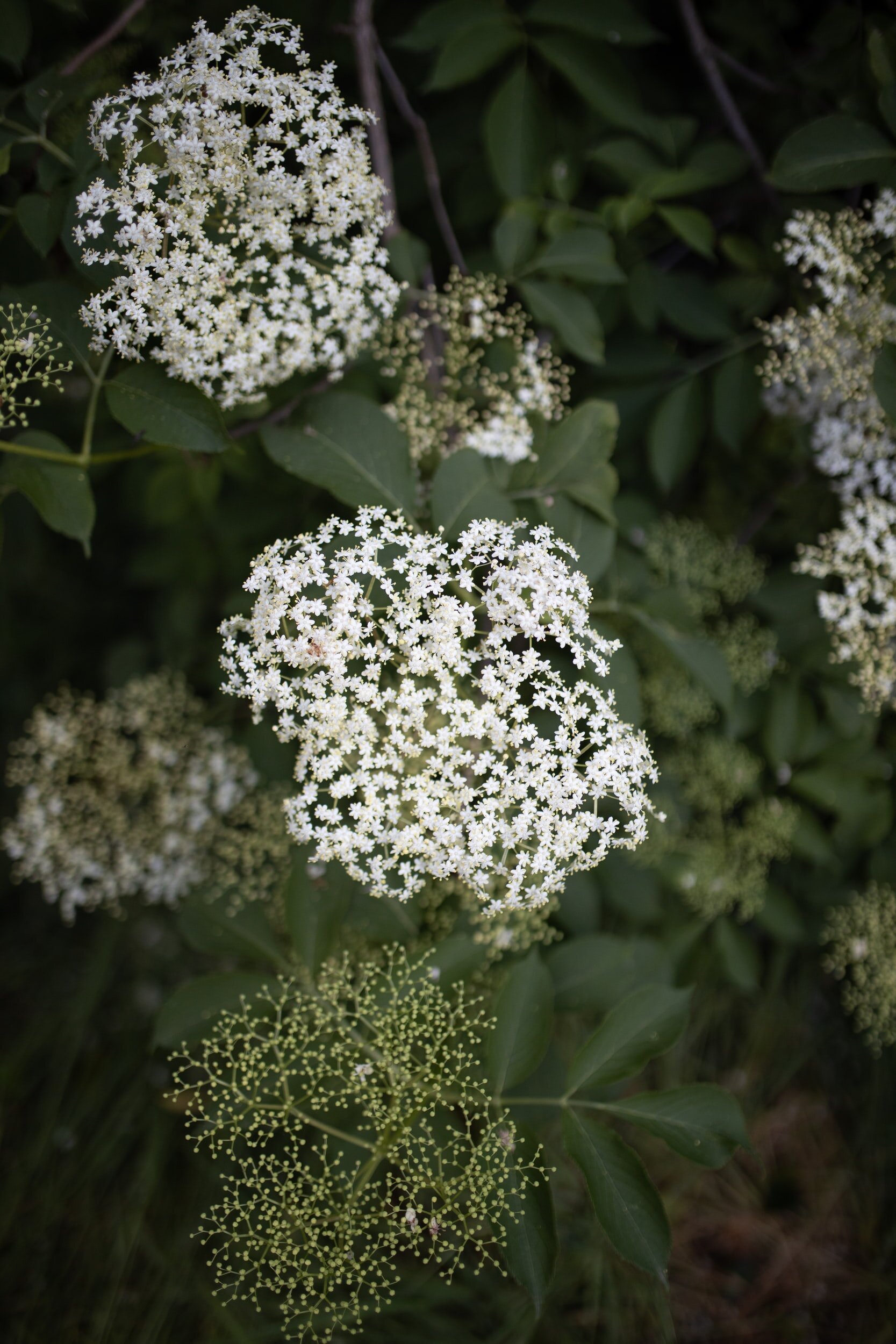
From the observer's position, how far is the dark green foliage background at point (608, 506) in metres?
1.97

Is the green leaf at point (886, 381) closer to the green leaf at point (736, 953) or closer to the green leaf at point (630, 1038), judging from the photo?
the green leaf at point (630, 1038)

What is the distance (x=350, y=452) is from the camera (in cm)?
169

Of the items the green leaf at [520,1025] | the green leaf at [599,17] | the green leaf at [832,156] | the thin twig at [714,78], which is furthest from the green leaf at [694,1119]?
the green leaf at [599,17]

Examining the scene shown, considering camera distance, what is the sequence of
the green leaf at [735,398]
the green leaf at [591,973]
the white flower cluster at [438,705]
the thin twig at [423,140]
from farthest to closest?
the green leaf at [735,398]
the thin twig at [423,140]
the green leaf at [591,973]
the white flower cluster at [438,705]

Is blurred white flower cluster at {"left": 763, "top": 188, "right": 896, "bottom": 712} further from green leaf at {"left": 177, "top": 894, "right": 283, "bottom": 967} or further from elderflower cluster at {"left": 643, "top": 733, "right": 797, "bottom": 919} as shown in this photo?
green leaf at {"left": 177, "top": 894, "right": 283, "bottom": 967}

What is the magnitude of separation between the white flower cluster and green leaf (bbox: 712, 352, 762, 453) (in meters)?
1.12

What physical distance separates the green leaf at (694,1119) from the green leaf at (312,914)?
0.70 metres

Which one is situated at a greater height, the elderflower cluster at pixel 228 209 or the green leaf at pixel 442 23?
the green leaf at pixel 442 23

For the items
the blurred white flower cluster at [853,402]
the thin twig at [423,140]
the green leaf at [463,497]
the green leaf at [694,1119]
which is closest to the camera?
the green leaf at [694,1119]

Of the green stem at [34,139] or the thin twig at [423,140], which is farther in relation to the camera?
the thin twig at [423,140]

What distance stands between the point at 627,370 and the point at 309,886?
5.80 ft

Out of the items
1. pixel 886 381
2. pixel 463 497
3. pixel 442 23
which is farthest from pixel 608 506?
pixel 442 23

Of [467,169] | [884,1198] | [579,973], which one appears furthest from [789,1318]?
[467,169]

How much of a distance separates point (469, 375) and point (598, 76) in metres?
0.82
